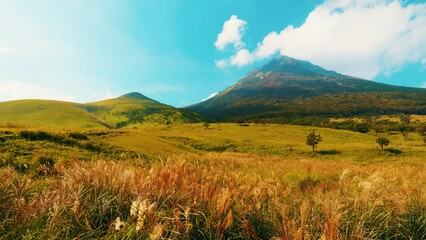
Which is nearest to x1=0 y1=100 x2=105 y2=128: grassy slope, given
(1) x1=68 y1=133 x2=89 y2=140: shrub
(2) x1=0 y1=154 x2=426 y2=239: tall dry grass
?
(1) x1=68 y1=133 x2=89 y2=140: shrub

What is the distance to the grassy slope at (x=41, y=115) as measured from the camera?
12281 cm

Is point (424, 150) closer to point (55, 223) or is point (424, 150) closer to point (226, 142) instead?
point (226, 142)

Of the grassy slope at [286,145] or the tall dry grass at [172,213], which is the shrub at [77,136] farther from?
the tall dry grass at [172,213]

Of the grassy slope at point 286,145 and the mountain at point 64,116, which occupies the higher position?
the mountain at point 64,116

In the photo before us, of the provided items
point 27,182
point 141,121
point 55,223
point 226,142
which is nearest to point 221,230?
point 55,223

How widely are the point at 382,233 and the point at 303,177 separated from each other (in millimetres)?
7872

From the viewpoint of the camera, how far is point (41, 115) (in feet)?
438

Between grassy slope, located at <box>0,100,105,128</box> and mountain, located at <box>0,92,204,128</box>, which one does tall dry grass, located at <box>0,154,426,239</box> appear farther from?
grassy slope, located at <box>0,100,105,128</box>

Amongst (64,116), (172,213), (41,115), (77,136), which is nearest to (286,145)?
(77,136)

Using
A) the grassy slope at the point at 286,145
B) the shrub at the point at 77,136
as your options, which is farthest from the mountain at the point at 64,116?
the shrub at the point at 77,136

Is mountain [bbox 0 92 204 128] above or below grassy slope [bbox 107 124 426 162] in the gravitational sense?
above

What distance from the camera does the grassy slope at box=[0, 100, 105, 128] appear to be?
12281 cm

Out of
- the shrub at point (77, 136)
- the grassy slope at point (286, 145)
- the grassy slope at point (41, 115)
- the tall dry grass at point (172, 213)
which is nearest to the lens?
the tall dry grass at point (172, 213)

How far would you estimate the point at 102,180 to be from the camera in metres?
Answer: 5.12
